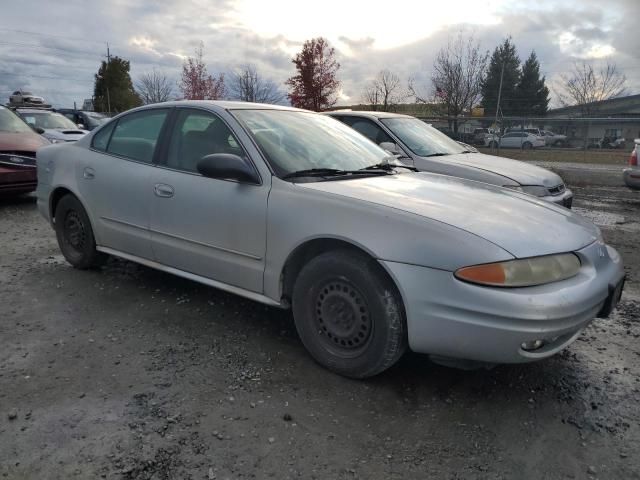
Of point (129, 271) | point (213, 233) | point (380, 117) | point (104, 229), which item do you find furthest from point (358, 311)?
point (380, 117)

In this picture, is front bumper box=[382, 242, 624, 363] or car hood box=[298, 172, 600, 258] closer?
front bumper box=[382, 242, 624, 363]

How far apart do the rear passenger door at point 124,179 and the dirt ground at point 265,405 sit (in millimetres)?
580

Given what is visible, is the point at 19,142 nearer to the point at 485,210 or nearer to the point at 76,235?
the point at 76,235

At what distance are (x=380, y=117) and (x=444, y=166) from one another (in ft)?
4.30

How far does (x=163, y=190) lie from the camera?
12.2 ft

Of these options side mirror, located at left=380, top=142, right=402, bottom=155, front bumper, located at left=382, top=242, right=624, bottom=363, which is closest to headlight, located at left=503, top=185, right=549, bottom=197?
side mirror, located at left=380, top=142, right=402, bottom=155

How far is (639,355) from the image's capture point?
10.9 feet

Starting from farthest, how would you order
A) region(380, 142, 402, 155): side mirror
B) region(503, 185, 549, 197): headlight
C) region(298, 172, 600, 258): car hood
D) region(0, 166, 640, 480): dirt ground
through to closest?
region(380, 142, 402, 155): side mirror → region(503, 185, 549, 197): headlight → region(298, 172, 600, 258): car hood → region(0, 166, 640, 480): dirt ground

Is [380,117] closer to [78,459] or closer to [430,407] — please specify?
[430,407]

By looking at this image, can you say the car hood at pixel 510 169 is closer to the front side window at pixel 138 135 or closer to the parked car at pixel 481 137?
the front side window at pixel 138 135

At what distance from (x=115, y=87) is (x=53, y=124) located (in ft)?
117

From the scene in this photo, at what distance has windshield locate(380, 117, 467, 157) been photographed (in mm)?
6704

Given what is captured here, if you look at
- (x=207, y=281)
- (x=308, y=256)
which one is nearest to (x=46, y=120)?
(x=207, y=281)

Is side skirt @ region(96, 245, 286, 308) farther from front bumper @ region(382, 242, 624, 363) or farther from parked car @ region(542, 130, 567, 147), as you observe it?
parked car @ region(542, 130, 567, 147)
